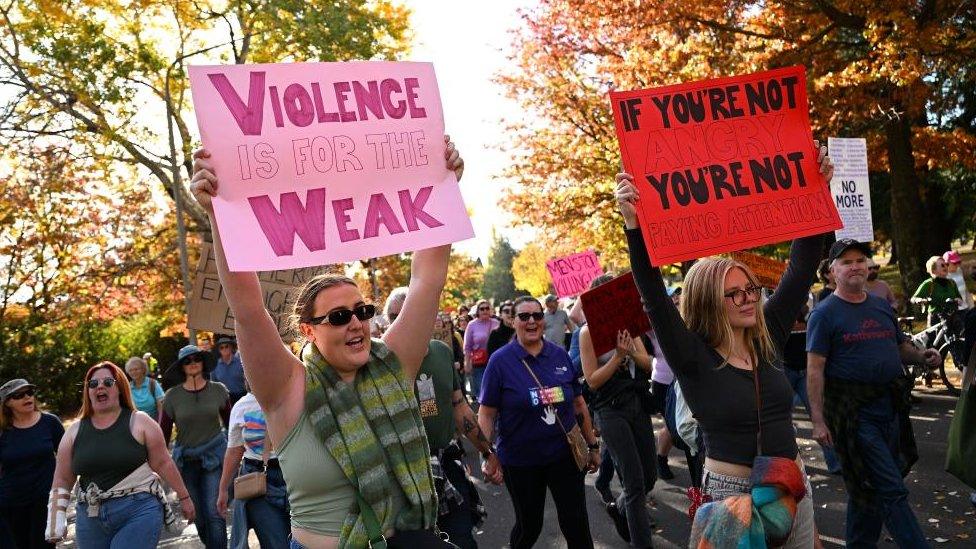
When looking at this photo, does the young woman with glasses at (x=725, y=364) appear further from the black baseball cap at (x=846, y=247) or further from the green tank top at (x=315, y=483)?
the black baseball cap at (x=846, y=247)

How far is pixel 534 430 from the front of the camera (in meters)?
5.61

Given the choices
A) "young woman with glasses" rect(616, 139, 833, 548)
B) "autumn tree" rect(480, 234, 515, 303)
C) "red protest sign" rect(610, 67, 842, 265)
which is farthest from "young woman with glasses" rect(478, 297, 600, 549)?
"autumn tree" rect(480, 234, 515, 303)

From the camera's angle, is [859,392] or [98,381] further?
[98,381]

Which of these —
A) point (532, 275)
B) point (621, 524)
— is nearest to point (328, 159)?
point (621, 524)

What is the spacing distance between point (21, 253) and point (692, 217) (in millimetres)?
26326

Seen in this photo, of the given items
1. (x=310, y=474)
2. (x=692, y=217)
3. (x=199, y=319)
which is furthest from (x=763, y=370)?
(x=199, y=319)

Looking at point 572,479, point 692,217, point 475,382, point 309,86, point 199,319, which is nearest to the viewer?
point 309,86

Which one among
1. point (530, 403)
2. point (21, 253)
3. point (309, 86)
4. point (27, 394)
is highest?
point (21, 253)

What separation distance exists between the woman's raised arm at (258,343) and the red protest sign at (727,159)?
5.93ft

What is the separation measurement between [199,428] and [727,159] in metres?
5.38

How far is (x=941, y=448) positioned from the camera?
28.2 ft

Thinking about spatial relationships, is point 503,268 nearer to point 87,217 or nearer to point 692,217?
point 87,217

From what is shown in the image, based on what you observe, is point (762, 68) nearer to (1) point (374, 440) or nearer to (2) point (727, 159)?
(2) point (727, 159)

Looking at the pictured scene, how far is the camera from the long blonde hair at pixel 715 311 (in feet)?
11.5
